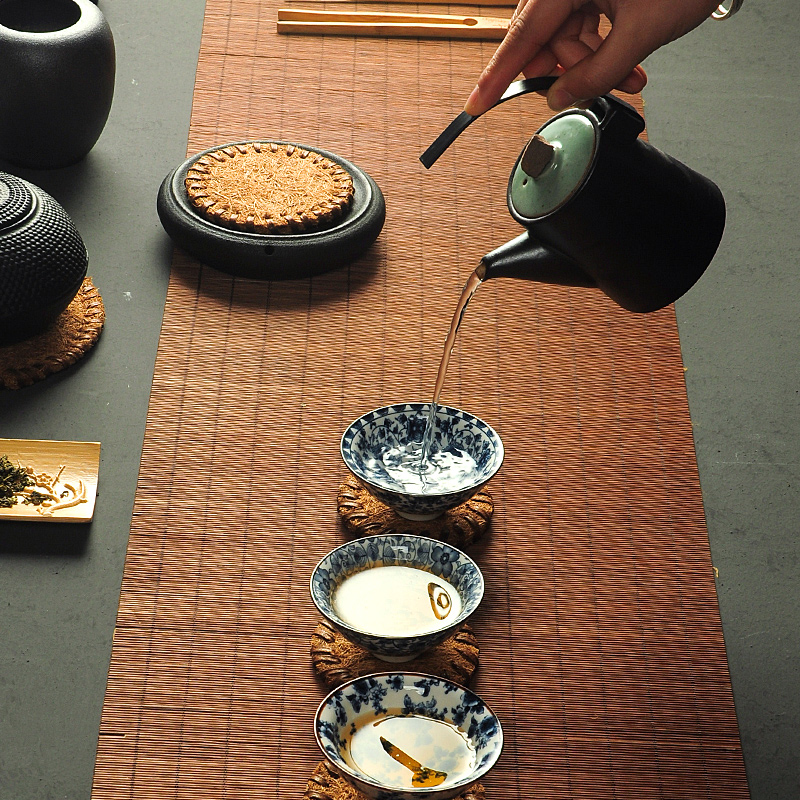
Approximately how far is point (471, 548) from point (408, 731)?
40cm

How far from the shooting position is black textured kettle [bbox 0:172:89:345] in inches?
67.8

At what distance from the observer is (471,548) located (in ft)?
5.06

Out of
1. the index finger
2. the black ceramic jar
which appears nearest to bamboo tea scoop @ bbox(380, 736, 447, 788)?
the index finger

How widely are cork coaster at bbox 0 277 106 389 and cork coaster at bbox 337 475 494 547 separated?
1.99 ft

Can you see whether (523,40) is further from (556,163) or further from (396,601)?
(396,601)

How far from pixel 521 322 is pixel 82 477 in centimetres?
86

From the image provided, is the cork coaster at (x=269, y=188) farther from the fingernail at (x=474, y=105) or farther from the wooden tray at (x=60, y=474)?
the fingernail at (x=474, y=105)

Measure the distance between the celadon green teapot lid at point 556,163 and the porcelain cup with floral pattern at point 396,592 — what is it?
47cm

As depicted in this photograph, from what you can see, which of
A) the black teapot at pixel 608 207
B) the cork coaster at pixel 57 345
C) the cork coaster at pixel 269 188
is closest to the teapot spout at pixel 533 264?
the black teapot at pixel 608 207

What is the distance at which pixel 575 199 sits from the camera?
1.20 meters

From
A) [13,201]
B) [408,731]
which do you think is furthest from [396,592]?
[13,201]

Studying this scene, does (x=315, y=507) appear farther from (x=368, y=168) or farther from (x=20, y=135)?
(x=20, y=135)

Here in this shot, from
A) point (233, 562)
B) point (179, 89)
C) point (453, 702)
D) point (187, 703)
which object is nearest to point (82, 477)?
point (233, 562)

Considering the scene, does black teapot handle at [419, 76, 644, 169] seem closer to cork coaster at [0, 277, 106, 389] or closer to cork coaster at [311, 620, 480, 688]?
cork coaster at [311, 620, 480, 688]
